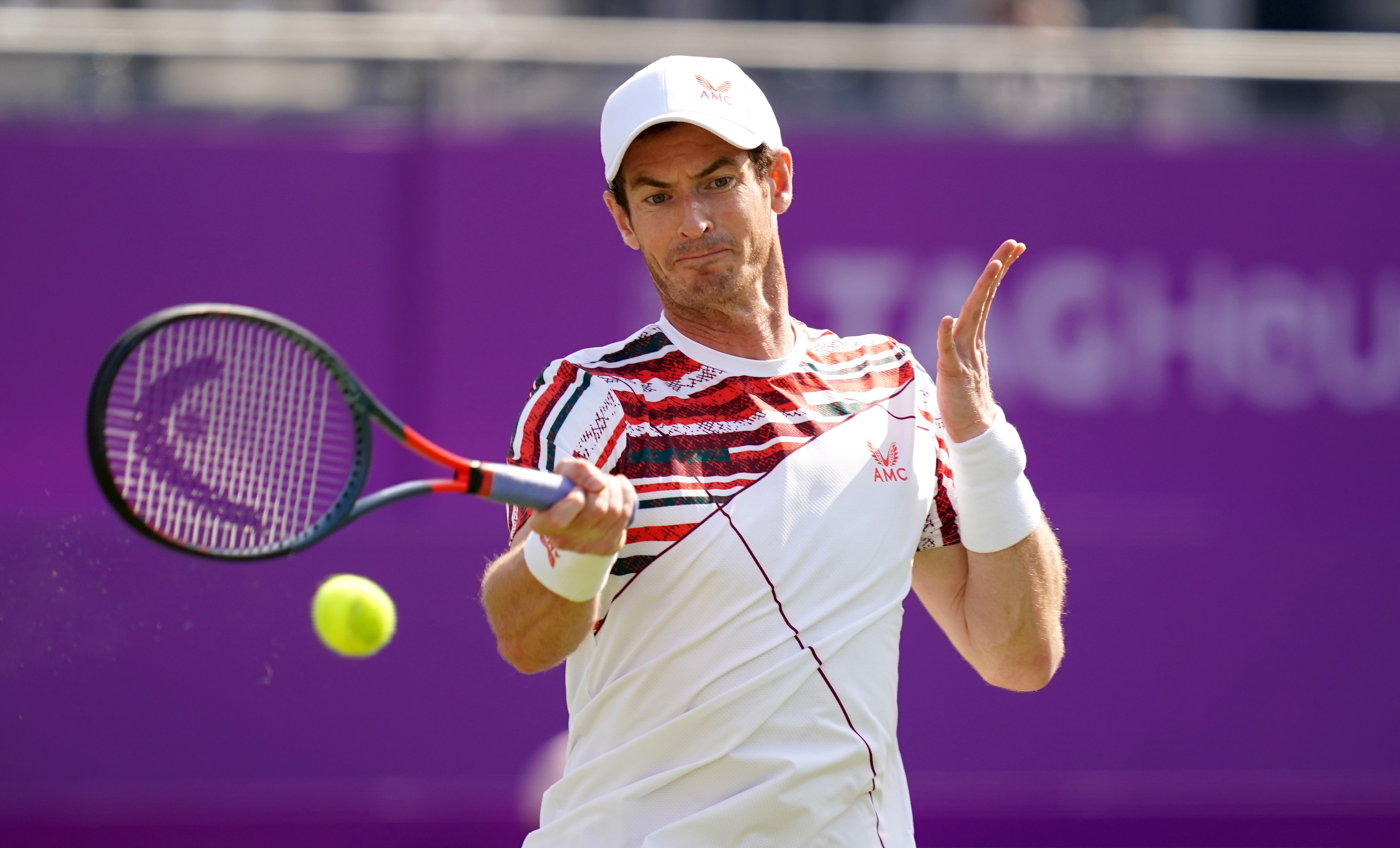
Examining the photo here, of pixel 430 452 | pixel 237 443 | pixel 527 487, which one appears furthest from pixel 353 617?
pixel 527 487

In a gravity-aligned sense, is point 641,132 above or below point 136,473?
above

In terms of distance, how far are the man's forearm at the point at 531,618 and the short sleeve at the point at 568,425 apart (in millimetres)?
96

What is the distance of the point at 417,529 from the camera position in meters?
5.59

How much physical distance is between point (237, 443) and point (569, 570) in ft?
2.34

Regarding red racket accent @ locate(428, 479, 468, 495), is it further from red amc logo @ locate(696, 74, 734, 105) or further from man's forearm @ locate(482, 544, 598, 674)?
red amc logo @ locate(696, 74, 734, 105)

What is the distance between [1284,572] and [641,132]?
428 centimetres

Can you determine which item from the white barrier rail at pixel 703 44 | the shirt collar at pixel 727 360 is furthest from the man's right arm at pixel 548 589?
the white barrier rail at pixel 703 44

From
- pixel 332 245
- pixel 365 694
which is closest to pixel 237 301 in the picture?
pixel 332 245

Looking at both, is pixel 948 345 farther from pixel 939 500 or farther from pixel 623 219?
pixel 623 219

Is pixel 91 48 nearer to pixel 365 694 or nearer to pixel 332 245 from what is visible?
pixel 332 245

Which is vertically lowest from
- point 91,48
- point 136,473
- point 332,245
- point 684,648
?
point 684,648

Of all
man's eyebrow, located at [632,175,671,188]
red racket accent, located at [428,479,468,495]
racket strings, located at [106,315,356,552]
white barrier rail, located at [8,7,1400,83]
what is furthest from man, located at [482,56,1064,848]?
white barrier rail, located at [8,7,1400,83]

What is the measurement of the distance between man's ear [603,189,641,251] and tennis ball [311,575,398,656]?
2.52ft

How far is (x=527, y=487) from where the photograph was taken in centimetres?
207
